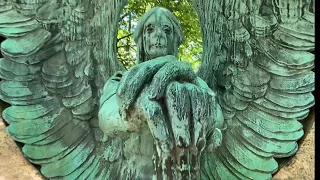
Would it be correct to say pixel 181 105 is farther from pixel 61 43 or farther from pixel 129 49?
pixel 129 49

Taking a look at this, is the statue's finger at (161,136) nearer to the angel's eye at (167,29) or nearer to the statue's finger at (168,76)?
the statue's finger at (168,76)

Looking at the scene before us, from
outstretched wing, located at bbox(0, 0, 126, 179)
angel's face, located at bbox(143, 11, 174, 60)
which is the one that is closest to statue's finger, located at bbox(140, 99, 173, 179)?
angel's face, located at bbox(143, 11, 174, 60)

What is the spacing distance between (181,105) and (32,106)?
941 millimetres

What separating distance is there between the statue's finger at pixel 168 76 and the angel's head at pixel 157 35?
288mm

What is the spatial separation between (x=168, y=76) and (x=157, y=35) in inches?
15.8

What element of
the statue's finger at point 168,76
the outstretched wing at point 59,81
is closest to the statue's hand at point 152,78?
the statue's finger at point 168,76

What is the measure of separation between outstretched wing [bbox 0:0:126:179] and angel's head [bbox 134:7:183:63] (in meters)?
0.28

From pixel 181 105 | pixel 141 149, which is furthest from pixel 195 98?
pixel 141 149

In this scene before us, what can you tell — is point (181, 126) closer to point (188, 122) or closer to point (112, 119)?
point (188, 122)

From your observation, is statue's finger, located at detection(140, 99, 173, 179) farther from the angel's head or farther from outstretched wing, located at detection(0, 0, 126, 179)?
outstretched wing, located at detection(0, 0, 126, 179)

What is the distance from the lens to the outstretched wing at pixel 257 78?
91.9 inches

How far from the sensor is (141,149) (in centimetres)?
204

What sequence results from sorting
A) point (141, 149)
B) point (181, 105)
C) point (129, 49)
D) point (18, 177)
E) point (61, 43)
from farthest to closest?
1. point (129, 49)
2. point (61, 43)
3. point (18, 177)
4. point (141, 149)
5. point (181, 105)

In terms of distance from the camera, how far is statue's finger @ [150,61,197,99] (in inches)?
67.8
